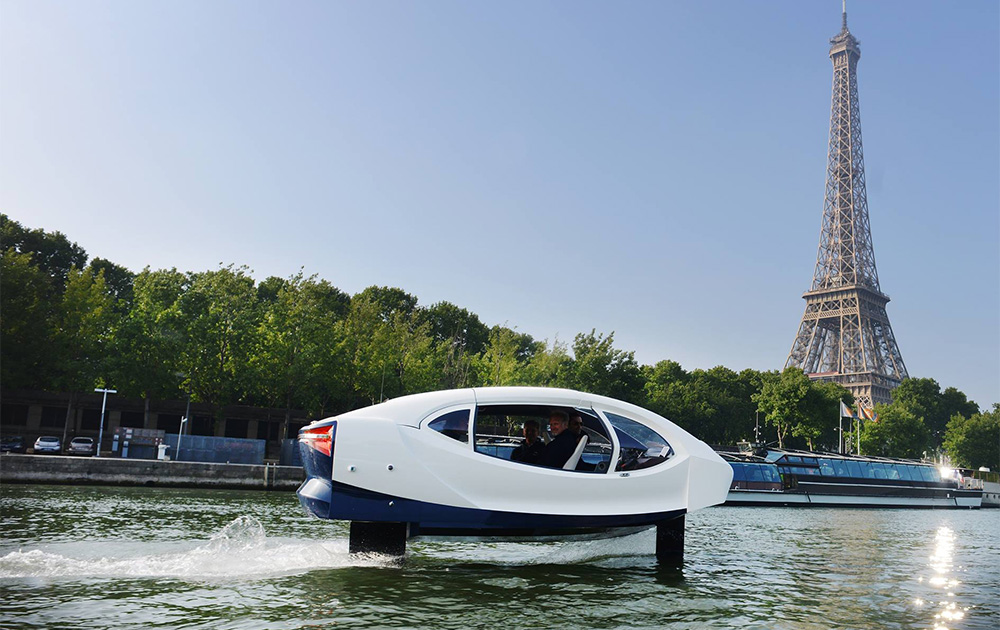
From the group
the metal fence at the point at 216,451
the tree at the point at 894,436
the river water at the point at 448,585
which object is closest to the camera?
the river water at the point at 448,585

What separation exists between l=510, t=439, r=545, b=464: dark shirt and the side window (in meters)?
1.25

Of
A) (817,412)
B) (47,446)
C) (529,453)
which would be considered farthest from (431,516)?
(817,412)

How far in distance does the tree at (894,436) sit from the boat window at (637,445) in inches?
3617

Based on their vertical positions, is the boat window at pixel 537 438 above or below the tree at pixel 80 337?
below

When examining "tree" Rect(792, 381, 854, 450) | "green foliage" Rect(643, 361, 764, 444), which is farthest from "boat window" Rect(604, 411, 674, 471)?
"tree" Rect(792, 381, 854, 450)

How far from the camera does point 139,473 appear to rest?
32.8 meters

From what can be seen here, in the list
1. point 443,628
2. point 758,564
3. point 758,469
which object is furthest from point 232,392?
point 443,628

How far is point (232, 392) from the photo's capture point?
54406mm

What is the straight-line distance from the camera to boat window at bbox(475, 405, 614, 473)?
1076cm

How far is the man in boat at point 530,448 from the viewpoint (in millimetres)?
10758

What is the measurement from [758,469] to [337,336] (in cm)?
3074

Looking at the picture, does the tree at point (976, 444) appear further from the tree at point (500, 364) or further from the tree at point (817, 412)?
the tree at point (500, 364)

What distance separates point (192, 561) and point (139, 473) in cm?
2560

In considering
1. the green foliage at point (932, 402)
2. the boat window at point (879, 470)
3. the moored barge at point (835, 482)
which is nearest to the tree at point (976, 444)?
the green foliage at point (932, 402)
